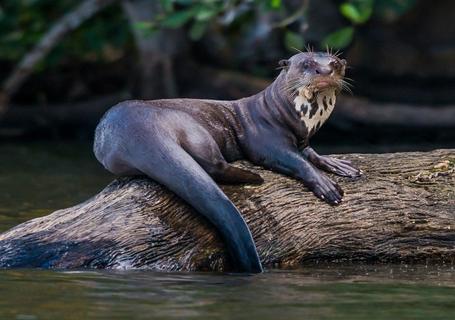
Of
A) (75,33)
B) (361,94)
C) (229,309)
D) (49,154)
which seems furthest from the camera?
(75,33)

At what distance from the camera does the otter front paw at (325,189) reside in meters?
5.98

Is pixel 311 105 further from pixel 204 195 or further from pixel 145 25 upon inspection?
pixel 145 25

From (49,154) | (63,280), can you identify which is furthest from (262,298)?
(49,154)

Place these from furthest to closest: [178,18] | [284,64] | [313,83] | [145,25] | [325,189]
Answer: [145,25], [178,18], [284,64], [313,83], [325,189]

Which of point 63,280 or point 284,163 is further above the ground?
point 284,163

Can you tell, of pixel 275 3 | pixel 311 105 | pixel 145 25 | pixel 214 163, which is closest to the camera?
pixel 214 163

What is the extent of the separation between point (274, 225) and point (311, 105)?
69 cm

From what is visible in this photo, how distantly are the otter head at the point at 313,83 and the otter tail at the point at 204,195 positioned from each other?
0.79m

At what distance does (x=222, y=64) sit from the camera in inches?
547

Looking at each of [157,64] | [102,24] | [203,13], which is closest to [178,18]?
[203,13]

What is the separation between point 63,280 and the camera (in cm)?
528

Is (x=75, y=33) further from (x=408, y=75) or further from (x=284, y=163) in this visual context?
(x=284, y=163)

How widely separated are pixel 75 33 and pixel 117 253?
933 centimetres

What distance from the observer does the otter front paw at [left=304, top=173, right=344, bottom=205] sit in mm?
5984
